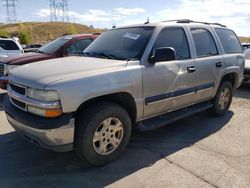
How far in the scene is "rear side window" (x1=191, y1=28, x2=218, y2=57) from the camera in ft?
16.5

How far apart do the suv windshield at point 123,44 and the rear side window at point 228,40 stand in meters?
2.11

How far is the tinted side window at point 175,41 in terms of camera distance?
4.40 metres

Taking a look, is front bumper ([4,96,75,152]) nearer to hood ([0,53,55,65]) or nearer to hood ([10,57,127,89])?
hood ([10,57,127,89])

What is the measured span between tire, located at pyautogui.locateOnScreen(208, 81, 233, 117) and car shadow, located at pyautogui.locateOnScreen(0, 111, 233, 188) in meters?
0.72

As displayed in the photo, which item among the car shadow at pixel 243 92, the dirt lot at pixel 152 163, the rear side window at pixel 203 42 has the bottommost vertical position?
the car shadow at pixel 243 92

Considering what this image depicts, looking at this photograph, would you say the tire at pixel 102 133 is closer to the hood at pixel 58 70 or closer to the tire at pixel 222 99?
the hood at pixel 58 70

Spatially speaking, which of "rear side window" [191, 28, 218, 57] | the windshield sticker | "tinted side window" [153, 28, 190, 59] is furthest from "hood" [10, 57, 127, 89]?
"rear side window" [191, 28, 218, 57]

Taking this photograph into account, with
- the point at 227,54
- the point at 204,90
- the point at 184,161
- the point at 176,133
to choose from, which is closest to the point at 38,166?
the point at 184,161

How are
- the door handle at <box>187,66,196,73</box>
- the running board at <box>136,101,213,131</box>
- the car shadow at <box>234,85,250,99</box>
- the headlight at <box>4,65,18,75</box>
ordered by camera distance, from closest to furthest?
the running board at <box>136,101,213,131</box>, the door handle at <box>187,66,196,73</box>, the headlight at <box>4,65,18,75</box>, the car shadow at <box>234,85,250,99</box>

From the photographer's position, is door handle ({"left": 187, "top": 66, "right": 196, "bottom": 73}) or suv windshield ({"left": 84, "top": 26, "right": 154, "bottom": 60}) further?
door handle ({"left": 187, "top": 66, "right": 196, "bottom": 73})

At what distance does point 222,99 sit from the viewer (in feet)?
19.5

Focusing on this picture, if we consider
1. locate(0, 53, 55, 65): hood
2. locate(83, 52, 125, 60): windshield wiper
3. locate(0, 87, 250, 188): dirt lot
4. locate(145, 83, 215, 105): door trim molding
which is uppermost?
locate(83, 52, 125, 60): windshield wiper

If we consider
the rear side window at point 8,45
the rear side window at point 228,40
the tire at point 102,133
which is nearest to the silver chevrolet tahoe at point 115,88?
the tire at point 102,133

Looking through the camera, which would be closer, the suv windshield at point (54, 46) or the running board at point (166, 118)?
the running board at point (166, 118)
